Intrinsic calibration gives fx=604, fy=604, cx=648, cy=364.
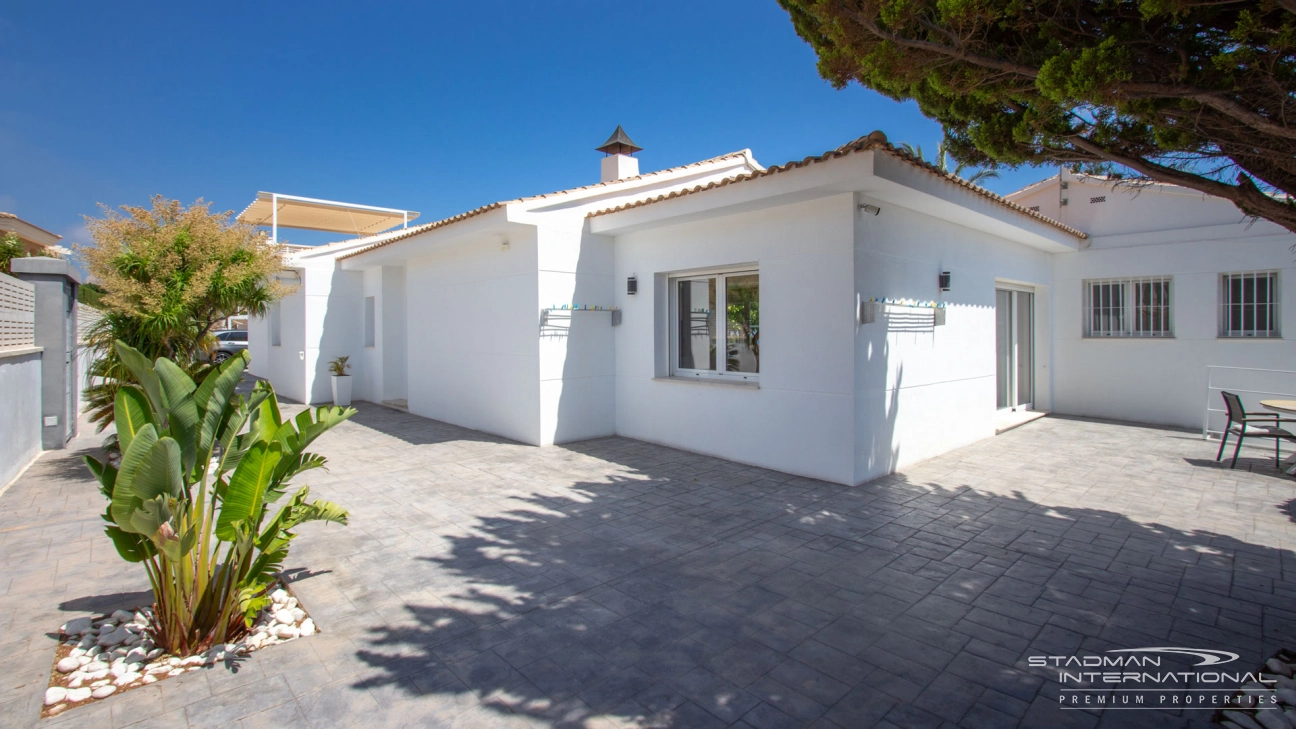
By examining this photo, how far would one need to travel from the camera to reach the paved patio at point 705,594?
3225 millimetres

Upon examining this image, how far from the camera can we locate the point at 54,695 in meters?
3.27

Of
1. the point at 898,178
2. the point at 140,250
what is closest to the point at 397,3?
the point at 140,250

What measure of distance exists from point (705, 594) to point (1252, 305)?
1261cm

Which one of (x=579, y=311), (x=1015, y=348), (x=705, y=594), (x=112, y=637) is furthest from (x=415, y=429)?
(x=1015, y=348)

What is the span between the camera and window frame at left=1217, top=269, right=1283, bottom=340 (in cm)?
1056

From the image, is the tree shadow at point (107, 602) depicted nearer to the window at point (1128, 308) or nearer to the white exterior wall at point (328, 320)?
the white exterior wall at point (328, 320)

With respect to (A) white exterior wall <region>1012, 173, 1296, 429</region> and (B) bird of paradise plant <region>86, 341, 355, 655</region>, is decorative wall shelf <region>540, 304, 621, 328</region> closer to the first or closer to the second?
(B) bird of paradise plant <region>86, 341, 355, 655</region>

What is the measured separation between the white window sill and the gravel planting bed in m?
6.05

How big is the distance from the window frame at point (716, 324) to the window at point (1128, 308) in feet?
28.9

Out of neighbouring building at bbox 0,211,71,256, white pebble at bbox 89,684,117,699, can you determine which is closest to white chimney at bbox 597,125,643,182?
white pebble at bbox 89,684,117,699

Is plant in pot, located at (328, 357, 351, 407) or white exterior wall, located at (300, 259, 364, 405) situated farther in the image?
white exterior wall, located at (300, 259, 364, 405)

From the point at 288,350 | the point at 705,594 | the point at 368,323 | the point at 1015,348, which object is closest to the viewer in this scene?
the point at 705,594

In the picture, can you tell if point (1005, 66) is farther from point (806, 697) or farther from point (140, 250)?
point (140, 250)

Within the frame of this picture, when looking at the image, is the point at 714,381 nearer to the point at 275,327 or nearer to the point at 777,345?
the point at 777,345
